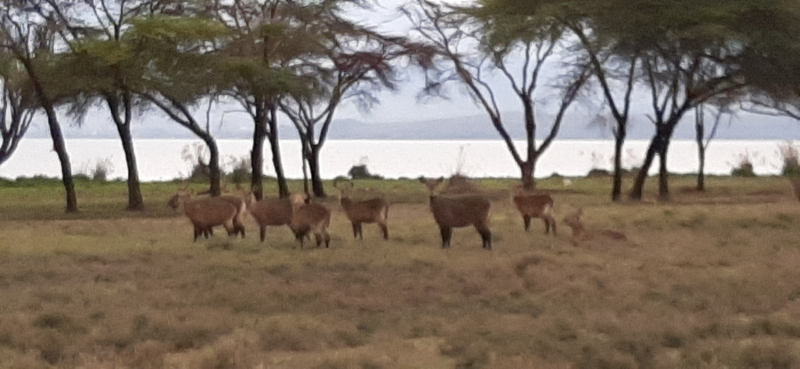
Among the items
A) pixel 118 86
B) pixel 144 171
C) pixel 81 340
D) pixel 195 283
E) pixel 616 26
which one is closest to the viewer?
pixel 81 340

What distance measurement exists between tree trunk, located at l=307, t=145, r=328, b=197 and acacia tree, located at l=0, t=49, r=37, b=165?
7126 mm

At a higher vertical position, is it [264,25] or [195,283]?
[264,25]

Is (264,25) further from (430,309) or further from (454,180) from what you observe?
(430,309)

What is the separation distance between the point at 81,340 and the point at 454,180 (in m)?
15.6

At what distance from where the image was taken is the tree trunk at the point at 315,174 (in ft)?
79.8

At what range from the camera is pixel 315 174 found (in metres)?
24.7

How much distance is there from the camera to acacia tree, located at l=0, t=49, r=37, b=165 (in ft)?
83.3

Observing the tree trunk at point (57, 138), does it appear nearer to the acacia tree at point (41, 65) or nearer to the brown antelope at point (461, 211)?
the acacia tree at point (41, 65)

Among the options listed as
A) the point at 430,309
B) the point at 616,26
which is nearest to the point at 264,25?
the point at 616,26

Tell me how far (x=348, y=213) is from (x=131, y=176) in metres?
9.44

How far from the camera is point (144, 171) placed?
39.1 m

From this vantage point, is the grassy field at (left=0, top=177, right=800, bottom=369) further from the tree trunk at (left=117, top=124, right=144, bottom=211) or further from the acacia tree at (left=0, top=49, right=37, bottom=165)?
the acacia tree at (left=0, top=49, right=37, bottom=165)

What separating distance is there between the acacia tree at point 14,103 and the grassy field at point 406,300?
42.3ft

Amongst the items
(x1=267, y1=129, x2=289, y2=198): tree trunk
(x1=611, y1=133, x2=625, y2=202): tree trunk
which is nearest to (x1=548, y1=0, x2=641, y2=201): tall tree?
(x1=611, y1=133, x2=625, y2=202): tree trunk
